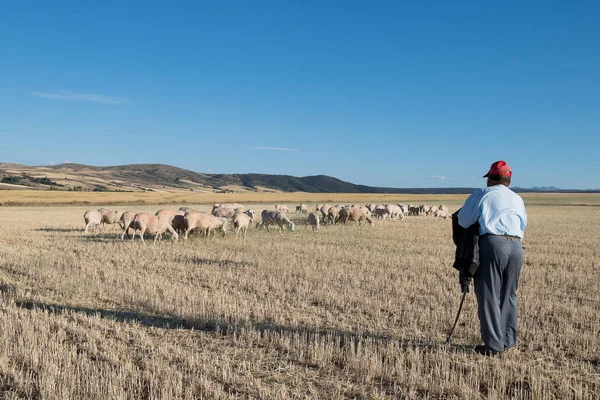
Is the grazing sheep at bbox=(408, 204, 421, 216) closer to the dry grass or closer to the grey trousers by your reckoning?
the dry grass

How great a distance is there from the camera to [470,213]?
5.92 meters

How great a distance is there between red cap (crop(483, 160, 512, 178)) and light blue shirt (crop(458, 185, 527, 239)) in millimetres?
213

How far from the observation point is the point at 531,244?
782 inches

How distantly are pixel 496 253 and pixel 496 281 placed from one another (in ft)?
1.22

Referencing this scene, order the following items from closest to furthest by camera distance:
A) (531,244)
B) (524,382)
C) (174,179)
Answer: (524,382), (531,244), (174,179)

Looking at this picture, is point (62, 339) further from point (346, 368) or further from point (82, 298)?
point (346, 368)

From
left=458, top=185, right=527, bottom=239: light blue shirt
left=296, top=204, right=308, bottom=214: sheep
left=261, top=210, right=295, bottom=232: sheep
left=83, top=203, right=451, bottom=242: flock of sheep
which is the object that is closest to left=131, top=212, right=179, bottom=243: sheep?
left=83, top=203, right=451, bottom=242: flock of sheep

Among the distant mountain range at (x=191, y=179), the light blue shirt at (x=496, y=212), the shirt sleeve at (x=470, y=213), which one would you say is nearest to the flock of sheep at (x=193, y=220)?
the shirt sleeve at (x=470, y=213)

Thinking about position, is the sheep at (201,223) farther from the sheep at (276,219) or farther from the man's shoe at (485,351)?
the man's shoe at (485,351)

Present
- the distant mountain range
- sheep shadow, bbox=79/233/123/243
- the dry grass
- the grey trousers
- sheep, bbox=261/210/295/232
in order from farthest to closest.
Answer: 1. the distant mountain range
2. sheep, bbox=261/210/295/232
3. sheep shadow, bbox=79/233/123/243
4. the grey trousers
5. the dry grass

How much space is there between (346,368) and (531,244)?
671 inches

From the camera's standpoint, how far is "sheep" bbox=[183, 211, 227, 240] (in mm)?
19266

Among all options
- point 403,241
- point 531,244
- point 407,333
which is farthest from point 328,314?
point 531,244

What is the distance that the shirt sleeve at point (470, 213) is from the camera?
5.88m
